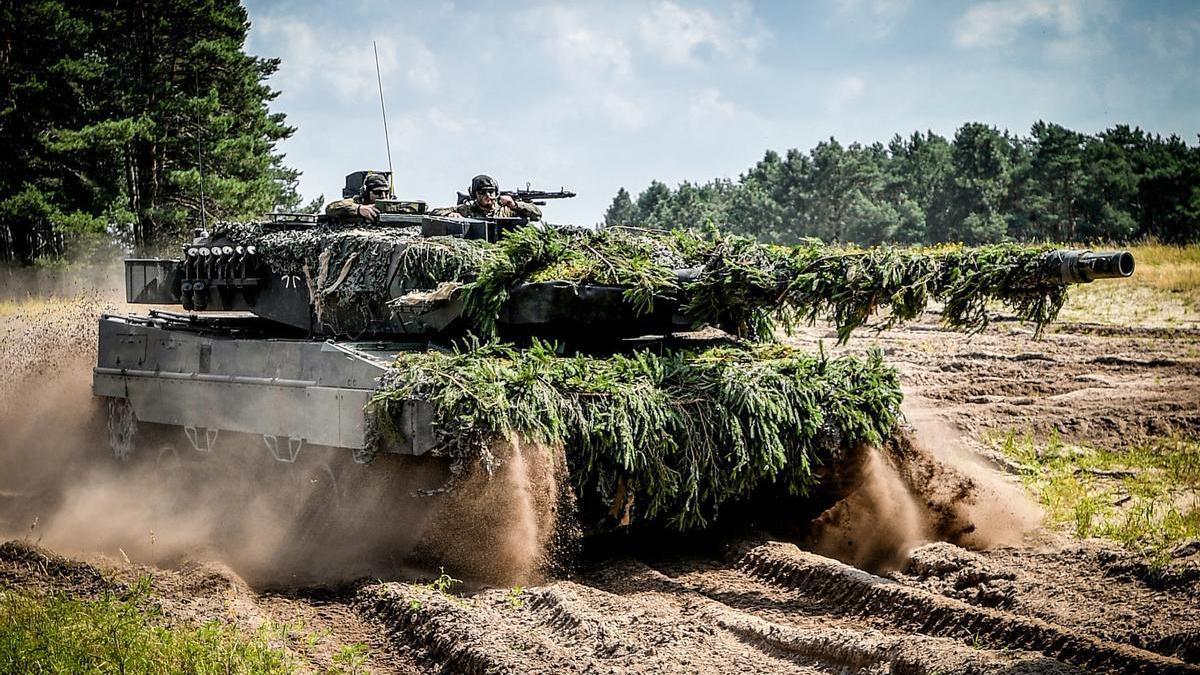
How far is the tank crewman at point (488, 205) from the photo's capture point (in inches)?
395

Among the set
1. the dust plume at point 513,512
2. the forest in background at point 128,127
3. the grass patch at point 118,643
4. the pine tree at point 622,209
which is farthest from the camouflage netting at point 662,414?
the pine tree at point 622,209

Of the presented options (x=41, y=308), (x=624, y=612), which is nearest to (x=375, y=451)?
(x=624, y=612)

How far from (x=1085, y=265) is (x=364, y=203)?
18.5ft

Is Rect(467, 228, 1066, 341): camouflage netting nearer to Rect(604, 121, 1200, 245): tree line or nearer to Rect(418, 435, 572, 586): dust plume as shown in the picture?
Rect(418, 435, 572, 586): dust plume

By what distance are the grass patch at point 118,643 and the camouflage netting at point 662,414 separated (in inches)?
64.3

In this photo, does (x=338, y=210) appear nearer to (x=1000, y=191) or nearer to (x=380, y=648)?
(x=380, y=648)

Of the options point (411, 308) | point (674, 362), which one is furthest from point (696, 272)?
point (411, 308)

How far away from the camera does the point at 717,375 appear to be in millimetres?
7867

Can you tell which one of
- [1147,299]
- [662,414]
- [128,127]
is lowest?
[662,414]

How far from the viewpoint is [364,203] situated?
9688 millimetres

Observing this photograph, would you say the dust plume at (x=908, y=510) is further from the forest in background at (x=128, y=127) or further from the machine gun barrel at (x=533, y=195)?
the forest in background at (x=128, y=127)

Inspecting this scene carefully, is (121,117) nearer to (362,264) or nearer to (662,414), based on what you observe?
(362,264)

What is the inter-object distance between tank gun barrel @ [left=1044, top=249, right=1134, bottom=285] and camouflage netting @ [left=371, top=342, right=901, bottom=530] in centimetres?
181

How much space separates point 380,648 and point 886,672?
8.54 ft
